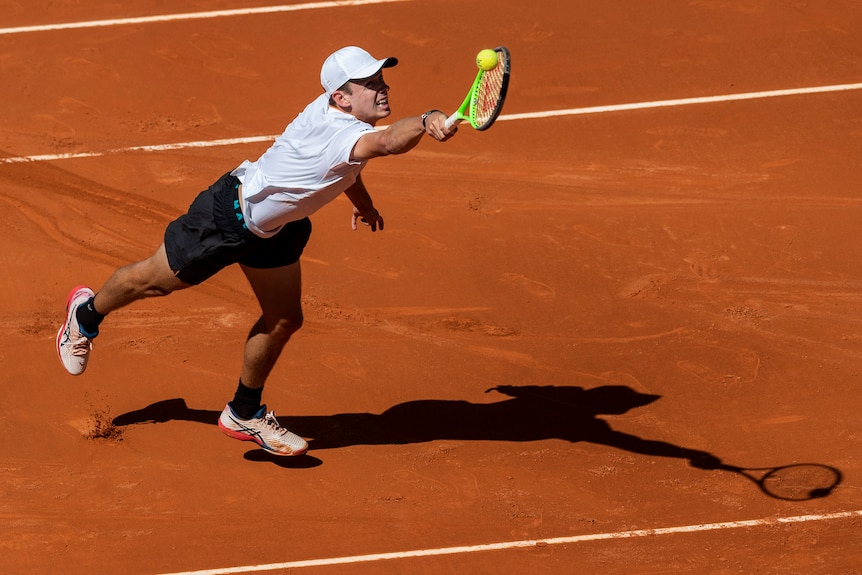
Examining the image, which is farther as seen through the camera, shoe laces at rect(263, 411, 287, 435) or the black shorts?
shoe laces at rect(263, 411, 287, 435)

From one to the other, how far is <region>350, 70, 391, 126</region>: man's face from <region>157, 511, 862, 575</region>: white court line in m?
2.64

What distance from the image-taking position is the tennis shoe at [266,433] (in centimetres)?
784

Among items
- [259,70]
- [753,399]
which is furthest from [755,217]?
[259,70]

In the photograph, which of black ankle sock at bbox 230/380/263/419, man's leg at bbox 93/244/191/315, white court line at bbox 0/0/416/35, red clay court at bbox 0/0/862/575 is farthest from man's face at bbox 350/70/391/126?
white court line at bbox 0/0/416/35

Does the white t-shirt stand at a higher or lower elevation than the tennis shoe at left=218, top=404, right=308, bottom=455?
higher

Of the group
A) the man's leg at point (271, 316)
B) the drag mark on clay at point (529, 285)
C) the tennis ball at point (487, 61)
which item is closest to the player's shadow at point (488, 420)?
the man's leg at point (271, 316)

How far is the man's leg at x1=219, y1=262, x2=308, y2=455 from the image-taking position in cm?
738

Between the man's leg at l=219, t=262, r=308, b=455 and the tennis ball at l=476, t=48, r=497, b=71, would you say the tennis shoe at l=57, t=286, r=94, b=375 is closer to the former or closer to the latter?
the man's leg at l=219, t=262, r=308, b=455

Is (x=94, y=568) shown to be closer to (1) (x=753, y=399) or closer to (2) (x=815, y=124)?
(1) (x=753, y=399)

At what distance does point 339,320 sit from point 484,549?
2317 mm

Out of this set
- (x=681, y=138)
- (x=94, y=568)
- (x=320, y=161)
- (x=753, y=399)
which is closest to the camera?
(x=320, y=161)

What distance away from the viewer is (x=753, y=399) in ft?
27.4

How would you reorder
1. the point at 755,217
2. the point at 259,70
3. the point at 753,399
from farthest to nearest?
the point at 259,70, the point at 755,217, the point at 753,399

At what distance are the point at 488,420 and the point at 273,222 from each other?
7.38 ft
